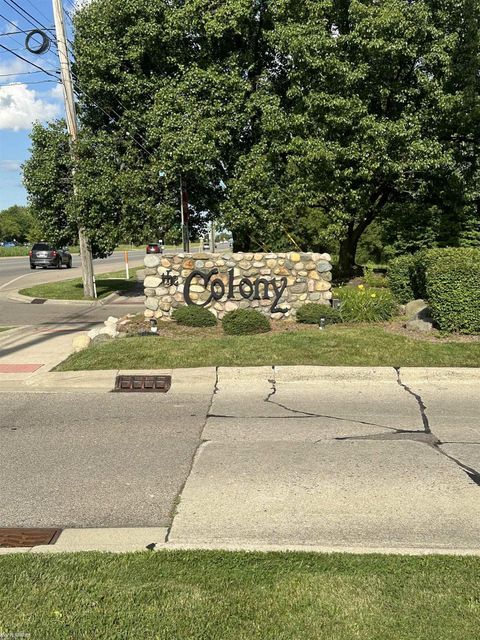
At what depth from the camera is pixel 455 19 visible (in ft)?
46.1

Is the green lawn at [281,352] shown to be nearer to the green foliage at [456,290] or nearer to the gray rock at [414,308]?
the green foliage at [456,290]

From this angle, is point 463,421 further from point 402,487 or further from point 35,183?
point 35,183

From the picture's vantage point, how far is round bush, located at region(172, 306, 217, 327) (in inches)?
431

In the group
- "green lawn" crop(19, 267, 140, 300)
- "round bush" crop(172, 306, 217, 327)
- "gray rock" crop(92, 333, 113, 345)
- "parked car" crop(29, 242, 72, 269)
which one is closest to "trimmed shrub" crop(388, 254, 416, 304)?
"round bush" crop(172, 306, 217, 327)

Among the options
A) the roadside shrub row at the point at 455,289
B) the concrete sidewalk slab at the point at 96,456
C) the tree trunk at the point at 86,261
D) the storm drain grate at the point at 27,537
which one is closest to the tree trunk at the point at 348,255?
the tree trunk at the point at 86,261

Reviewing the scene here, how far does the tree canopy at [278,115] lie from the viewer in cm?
1443

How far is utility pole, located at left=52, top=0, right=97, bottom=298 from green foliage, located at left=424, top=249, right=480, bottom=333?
1265 cm

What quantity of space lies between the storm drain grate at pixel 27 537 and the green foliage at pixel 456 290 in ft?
25.3

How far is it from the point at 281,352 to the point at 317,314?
8.88ft

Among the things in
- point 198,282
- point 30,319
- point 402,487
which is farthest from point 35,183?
point 402,487

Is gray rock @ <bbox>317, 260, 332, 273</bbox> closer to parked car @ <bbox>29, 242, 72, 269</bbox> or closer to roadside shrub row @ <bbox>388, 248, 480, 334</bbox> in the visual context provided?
roadside shrub row @ <bbox>388, 248, 480, 334</bbox>

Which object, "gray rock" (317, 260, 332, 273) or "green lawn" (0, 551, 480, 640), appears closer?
"green lawn" (0, 551, 480, 640)

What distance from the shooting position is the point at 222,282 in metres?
11.6

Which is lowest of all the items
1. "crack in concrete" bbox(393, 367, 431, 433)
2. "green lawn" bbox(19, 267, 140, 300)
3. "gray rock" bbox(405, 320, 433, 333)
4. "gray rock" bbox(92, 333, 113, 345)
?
"green lawn" bbox(19, 267, 140, 300)
